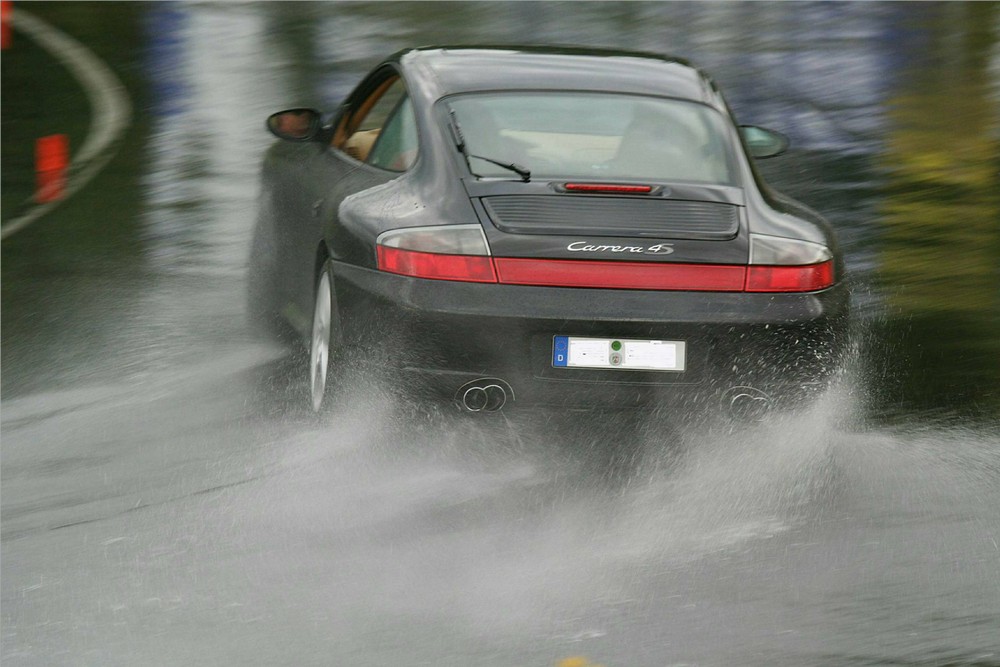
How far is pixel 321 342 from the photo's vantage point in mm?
6777

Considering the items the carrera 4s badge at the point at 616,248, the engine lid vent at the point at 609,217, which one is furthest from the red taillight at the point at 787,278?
the carrera 4s badge at the point at 616,248

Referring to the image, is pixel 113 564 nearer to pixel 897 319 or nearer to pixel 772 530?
pixel 772 530

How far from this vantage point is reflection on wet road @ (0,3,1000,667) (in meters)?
4.81

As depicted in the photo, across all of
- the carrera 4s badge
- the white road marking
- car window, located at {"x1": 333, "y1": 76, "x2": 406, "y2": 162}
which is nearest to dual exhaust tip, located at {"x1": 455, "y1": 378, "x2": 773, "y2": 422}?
the carrera 4s badge

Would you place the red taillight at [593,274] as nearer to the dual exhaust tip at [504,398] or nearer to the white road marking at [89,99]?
the dual exhaust tip at [504,398]

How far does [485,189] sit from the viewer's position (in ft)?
20.1

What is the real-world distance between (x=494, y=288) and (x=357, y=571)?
1.17 m

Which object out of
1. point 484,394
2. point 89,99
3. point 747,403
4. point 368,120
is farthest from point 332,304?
point 89,99

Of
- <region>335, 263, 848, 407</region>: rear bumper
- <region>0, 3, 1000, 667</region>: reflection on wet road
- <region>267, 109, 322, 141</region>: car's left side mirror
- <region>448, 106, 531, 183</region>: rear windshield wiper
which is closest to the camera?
<region>0, 3, 1000, 667</region>: reflection on wet road

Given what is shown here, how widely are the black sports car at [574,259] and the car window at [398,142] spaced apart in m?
0.02

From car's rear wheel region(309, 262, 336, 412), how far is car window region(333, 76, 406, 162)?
667mm

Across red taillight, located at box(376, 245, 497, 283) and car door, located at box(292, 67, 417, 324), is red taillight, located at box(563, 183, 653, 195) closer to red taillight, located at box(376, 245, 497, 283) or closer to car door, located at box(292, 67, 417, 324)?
red taillight, located at box(376, 245, 497, 283)

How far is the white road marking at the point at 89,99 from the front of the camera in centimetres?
1214

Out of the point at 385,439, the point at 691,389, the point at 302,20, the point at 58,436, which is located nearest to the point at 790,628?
the point at 691,389
